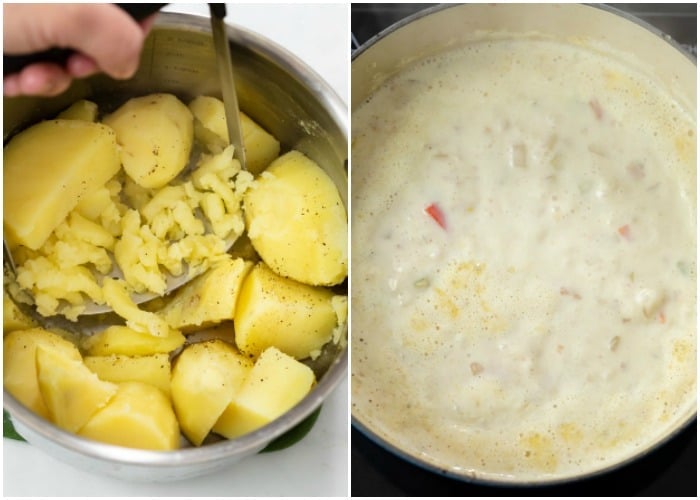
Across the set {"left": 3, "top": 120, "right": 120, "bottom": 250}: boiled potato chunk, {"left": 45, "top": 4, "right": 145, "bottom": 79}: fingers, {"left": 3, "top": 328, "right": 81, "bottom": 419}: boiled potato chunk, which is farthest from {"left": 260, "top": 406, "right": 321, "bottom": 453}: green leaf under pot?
{"left": 45, "top": 4, "right": 145, "bottom": 79}: fingers

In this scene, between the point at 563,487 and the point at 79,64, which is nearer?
→ the point at 79,64

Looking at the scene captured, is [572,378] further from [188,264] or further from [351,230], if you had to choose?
[188,264]

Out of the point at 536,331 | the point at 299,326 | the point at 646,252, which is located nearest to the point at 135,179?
the point at 299,326

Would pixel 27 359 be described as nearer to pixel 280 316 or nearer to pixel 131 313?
pixel 131 313

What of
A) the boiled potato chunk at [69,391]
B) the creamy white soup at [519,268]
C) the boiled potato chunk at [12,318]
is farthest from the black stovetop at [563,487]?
the boiled potato chunk at [12,318]

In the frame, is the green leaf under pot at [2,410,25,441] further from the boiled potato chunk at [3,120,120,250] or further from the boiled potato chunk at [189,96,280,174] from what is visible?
the boiled potato chunk at [189,96,280,174]

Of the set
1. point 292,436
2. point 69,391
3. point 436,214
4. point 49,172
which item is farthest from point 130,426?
point 436,214
